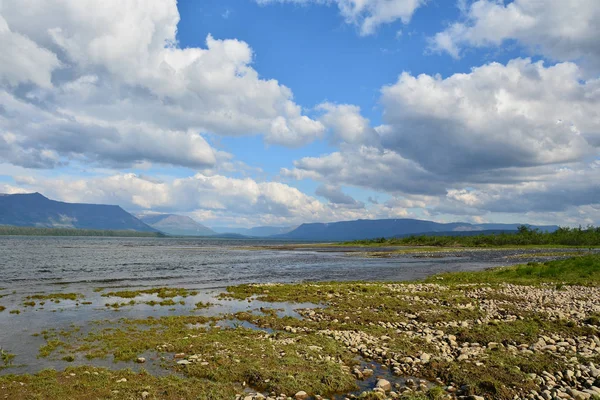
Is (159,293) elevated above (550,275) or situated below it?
below

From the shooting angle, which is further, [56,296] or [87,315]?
[56,296]

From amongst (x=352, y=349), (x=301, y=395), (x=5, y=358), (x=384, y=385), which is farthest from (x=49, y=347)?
(x=384, y=385)

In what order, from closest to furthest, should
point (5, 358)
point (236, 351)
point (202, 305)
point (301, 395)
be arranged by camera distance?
point (301, 395), point (5, 358), point (236, 351), point (202, 305)

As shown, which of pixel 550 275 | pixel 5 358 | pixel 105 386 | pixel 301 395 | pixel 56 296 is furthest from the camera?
pixel 550 275

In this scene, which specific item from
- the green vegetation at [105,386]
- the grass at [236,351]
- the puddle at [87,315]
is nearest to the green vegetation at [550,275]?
the puddle at [87,315]

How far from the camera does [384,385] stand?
1383 cm

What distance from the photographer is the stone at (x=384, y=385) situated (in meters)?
13.7

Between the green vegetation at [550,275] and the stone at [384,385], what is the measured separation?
3249 centimetres

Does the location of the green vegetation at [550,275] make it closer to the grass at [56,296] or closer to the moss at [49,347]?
the moss at [49,347]

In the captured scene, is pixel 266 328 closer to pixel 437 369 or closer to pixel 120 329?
pixel 120 329

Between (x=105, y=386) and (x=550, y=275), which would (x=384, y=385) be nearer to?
(x=105, y=386)

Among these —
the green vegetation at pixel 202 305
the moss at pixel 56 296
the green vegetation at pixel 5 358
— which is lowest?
the moss at pixel 56 296

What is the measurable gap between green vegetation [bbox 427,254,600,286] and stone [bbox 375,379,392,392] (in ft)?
107

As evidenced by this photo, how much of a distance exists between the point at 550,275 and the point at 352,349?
3764cm
